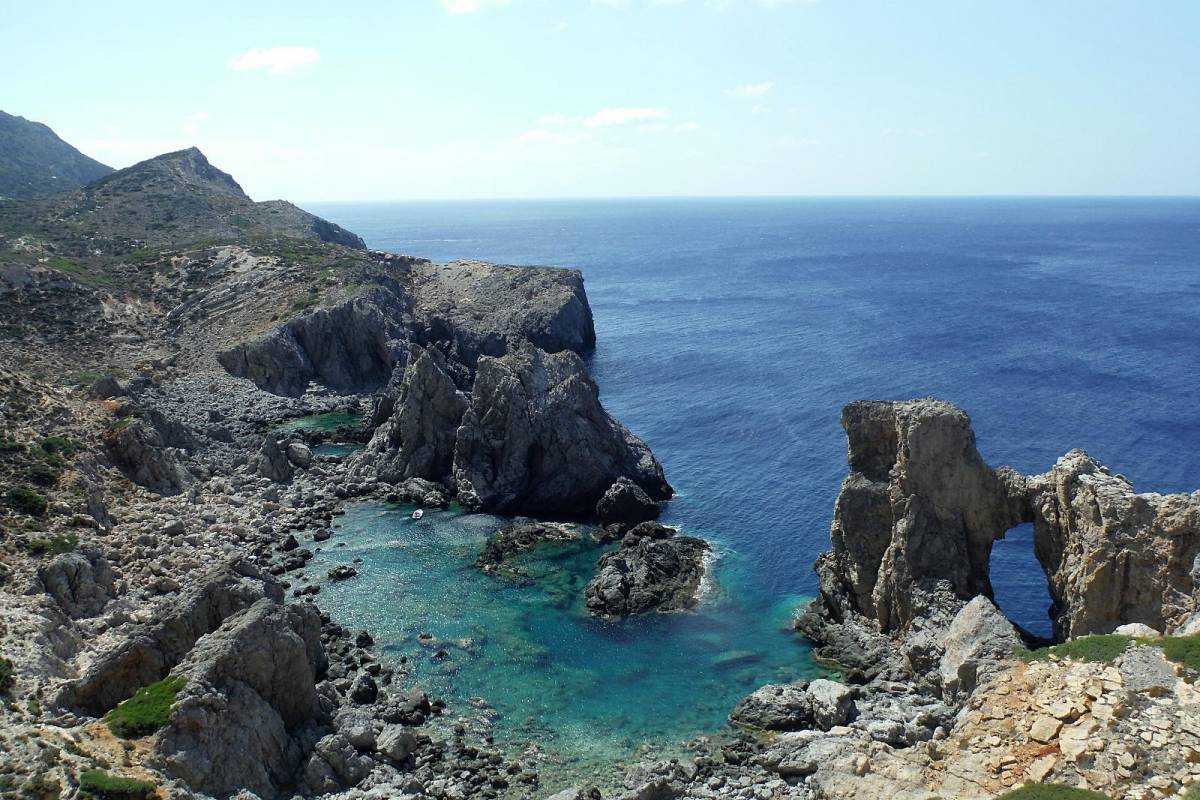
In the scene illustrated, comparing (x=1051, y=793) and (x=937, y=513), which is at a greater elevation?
(x=937, y=513)

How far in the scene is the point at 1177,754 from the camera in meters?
28.0

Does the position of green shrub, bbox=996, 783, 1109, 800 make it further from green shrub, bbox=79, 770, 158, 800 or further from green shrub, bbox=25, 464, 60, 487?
green shrub, bbox=25, 464, 60, 487

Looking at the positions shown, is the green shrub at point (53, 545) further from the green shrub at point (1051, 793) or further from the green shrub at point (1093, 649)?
the green shrub at point (1093, 649)

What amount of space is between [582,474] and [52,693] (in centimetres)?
4571

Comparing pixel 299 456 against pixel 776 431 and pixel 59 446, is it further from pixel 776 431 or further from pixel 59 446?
pixel 776 431

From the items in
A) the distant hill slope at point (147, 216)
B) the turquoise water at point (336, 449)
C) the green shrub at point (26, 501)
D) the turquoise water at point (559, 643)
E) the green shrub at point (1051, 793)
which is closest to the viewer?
the green shrub at point (1051, 793)

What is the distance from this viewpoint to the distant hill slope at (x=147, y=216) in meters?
145

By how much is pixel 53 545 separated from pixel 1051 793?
172 feet

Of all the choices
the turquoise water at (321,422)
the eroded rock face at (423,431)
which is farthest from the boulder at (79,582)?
the turquoise water at (321,422)

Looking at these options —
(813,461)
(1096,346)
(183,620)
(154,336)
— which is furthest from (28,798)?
(1096,346)

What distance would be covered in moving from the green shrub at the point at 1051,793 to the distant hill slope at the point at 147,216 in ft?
482

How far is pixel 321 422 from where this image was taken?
101 m

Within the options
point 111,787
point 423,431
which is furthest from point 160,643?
point 423,431

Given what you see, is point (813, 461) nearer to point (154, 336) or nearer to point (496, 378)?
point (496, 378)
